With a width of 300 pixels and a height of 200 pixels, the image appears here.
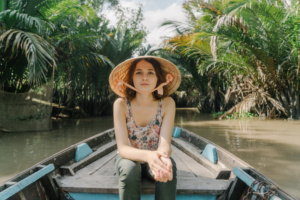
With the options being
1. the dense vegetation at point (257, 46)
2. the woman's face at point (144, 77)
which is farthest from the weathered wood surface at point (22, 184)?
the dense vegetation at point (257, 46)

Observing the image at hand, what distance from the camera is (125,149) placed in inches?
62.6

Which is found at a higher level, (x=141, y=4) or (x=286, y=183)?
(x=141, y=4)

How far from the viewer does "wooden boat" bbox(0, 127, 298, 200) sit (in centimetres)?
149

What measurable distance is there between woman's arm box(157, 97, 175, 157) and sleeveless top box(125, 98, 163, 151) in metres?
0.06

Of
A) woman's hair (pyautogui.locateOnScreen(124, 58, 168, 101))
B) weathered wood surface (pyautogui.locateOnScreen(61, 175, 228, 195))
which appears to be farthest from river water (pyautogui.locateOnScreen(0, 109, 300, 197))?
woman's hair (pyautogui.locateOnScreen(124, 58, 168, 101))

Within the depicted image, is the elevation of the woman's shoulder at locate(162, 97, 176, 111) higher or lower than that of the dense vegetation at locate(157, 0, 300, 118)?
lower

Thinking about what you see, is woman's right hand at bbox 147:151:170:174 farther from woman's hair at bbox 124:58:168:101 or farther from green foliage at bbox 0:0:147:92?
green foliage at bbox 0:0:147:92

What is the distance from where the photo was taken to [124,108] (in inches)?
71.0

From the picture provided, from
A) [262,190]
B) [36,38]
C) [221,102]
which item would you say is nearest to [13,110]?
[36,38]

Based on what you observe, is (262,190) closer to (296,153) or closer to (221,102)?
(296,153)

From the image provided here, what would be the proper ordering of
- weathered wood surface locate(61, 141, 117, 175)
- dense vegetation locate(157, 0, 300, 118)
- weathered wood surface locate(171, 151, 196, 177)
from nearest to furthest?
1. weathered wood surface locate(171, 151, 196, 177)
2. weathered wood surface locate(61, 141, 117, 175)
3. dense vegetation locate(157, 0, 300, 118)

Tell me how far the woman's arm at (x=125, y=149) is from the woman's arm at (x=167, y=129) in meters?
0.19

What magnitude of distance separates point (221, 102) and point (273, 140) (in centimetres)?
776

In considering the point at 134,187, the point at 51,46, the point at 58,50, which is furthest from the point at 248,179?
the point at 58,50
